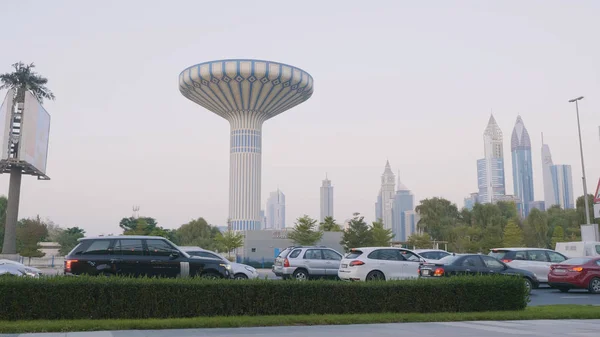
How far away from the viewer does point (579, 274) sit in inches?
792

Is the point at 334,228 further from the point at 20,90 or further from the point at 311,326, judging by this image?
the point at 311,326

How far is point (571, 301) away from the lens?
1778 centimetres

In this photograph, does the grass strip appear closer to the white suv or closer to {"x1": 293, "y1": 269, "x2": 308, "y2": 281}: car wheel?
the white suv

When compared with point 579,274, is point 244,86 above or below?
above

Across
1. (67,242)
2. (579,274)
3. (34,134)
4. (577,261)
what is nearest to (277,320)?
(579,274)

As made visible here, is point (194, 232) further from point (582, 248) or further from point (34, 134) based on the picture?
point (582, 248)

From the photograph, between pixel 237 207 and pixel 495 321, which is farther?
pixel 237 207

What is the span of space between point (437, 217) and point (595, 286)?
182 feet

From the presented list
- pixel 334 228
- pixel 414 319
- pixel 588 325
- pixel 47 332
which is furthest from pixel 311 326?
pixel 334 228

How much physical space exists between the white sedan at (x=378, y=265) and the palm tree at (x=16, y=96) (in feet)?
103

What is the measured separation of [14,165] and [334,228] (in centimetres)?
3965

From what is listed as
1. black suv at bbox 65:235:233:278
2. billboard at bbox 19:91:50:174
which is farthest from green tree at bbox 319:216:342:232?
black suv at bbox 65:235:233:278

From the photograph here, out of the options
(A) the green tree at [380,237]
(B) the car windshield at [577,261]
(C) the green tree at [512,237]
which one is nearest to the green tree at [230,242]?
(A) the green tree at [380,237]

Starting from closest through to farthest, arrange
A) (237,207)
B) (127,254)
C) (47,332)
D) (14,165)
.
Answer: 1. (47,332)
2. (127,254)
3. (14,165)
4. (237,207)
